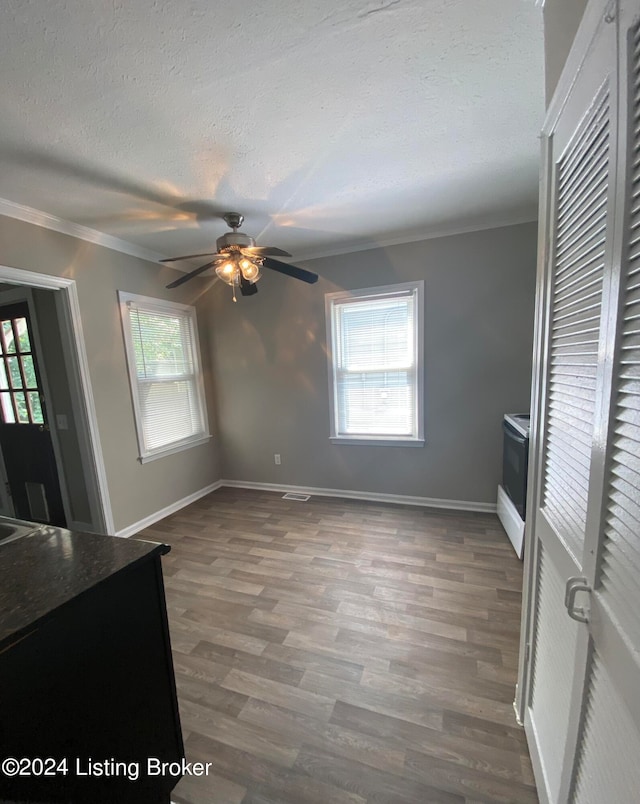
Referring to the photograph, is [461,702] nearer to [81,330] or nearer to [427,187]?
[427,187]

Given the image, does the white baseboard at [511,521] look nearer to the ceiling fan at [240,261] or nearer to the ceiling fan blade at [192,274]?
the ceiling fan at [240,261]

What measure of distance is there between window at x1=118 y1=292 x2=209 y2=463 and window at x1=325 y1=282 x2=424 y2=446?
162 centimetres

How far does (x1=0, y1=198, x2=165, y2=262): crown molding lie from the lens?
224 cm

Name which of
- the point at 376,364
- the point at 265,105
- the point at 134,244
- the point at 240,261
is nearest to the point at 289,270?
the point at 240,261

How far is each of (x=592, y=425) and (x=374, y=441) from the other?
269 centimetres

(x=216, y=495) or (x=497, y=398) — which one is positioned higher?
(x=497, y=398)

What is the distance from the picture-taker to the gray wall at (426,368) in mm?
2887

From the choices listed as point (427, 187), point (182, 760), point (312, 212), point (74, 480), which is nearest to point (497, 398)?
point (427, 187)

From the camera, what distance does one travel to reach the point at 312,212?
2.53 metres

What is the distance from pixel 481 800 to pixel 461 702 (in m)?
0.33

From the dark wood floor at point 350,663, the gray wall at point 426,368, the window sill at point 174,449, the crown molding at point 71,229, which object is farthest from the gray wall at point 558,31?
the window sill at point 174,449

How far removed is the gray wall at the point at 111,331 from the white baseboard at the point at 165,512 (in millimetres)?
43

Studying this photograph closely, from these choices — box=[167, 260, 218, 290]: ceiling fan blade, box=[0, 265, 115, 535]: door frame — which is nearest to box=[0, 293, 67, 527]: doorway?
box=[0, 265, 115, 535]: door frame

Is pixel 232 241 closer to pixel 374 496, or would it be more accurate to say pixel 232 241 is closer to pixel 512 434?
pixel 512 434
